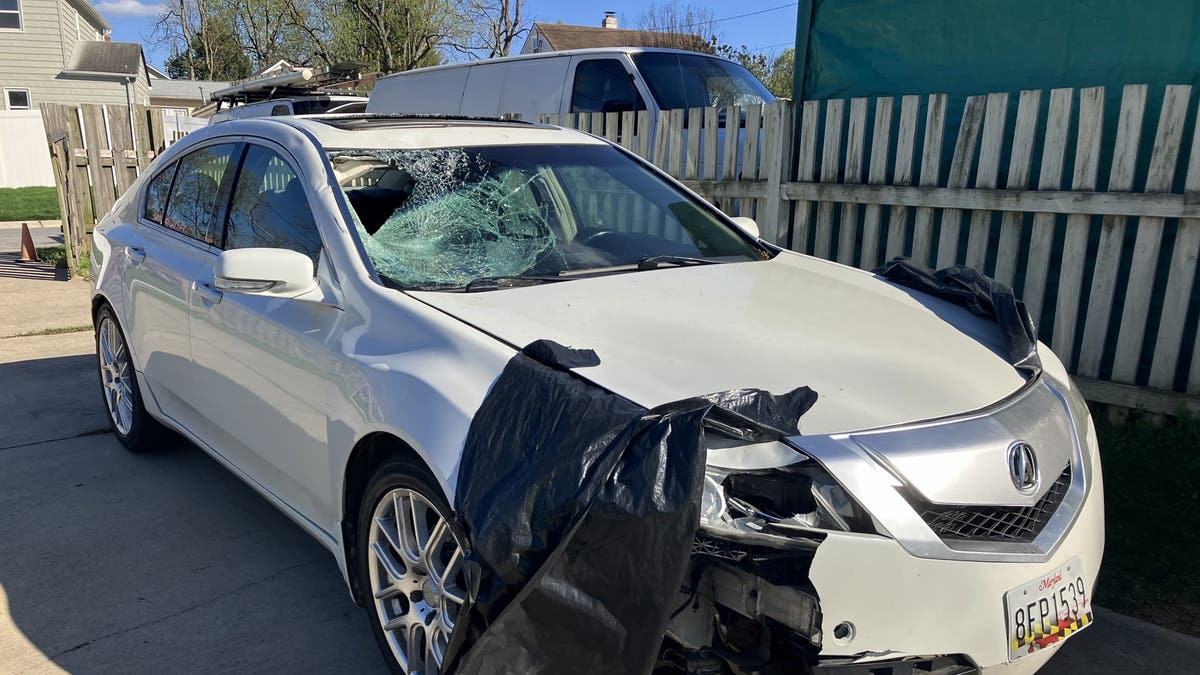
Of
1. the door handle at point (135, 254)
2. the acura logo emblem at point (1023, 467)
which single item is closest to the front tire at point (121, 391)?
the door handle at point (135, 254)

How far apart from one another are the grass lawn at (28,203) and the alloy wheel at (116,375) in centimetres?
1563

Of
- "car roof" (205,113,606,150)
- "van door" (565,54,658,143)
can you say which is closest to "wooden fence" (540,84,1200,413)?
"car roof" (205,113,606,150)

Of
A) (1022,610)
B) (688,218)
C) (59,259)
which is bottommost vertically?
(59,259)

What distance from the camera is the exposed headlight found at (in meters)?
2.01

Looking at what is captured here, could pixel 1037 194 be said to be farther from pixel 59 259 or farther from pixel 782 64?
pixel 782 64

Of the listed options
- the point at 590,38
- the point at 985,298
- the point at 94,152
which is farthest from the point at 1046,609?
the point at 590,38

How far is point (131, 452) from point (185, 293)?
1.59 metres

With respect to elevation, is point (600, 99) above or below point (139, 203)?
above

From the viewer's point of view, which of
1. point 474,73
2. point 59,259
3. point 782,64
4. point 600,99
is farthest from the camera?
point 782,64

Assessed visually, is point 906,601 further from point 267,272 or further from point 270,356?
point 270,356

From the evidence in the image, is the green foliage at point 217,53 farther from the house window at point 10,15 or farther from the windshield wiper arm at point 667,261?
the windshield wiper arm at point 667,261

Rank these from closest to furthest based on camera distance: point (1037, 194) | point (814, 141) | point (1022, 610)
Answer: point (1022, 610), point (1037, 194), point (814, 141)

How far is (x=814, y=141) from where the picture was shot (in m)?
5.71

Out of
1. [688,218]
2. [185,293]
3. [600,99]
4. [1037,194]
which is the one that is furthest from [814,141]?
[185,293]
